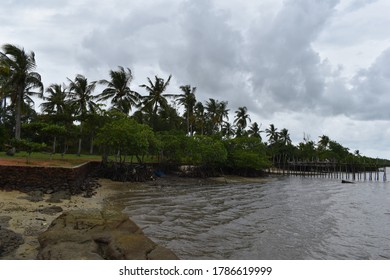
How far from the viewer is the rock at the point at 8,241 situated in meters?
8.59

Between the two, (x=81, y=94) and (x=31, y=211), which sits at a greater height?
(x=81, y=94)

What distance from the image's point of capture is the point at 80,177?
2314 centimetres

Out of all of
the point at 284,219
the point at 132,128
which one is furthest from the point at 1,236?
the point at 132,128

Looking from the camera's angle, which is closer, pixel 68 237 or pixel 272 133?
pixel 68 237

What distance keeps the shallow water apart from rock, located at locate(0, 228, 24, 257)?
4.55 m

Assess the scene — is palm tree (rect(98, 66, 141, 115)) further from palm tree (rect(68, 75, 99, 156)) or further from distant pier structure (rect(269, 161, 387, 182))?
distant pier structure (rect(269, 161, 387, 182))

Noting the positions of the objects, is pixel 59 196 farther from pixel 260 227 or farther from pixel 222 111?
pixel 222 111

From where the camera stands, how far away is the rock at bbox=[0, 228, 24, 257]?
8586mm

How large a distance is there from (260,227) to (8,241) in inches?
406

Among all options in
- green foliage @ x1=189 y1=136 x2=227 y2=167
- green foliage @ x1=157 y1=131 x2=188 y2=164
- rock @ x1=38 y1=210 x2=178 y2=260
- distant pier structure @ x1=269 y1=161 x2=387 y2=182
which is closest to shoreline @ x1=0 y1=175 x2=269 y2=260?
rock @ x1=38 y1=210 x2=178 y2=260

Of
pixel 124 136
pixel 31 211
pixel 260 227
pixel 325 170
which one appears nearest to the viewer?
pixel 31 211

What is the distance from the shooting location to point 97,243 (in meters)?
8.61

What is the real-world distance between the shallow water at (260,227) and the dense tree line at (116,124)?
27.5 feet

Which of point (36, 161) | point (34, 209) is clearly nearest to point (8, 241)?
point (34, 209)
